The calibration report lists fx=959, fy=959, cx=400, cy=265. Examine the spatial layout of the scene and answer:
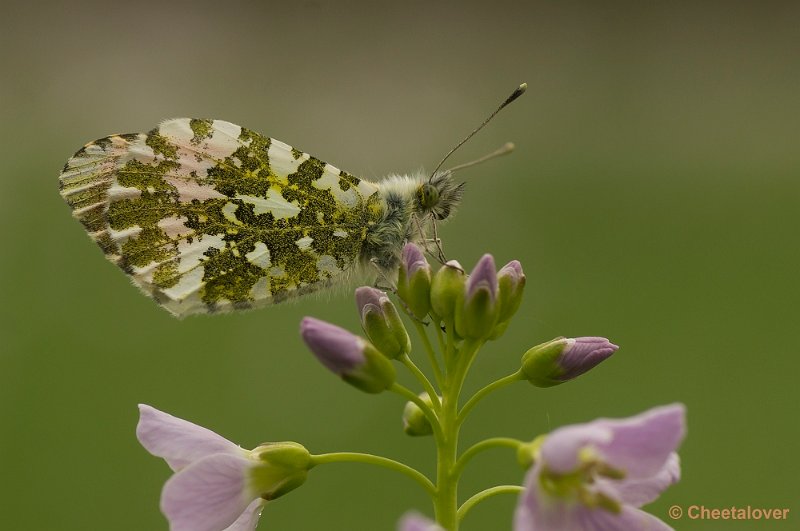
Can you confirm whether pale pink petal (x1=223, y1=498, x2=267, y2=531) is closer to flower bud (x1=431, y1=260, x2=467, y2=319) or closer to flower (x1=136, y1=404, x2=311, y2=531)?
flower (x1=136, y1=404, x2=311, y2=531)

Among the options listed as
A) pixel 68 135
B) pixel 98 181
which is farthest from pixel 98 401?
pixel 68 135

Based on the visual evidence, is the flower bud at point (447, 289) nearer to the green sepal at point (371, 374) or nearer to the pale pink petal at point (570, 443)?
the green sepal at point (371, 374)

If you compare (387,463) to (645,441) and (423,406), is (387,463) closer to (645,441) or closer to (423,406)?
(423,406)

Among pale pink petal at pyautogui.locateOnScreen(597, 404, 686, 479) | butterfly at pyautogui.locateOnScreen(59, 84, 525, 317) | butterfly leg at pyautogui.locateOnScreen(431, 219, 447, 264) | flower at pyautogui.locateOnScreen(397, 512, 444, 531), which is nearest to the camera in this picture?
flower at pyautogui.locateOnScreen(397, 512, 444, 531)

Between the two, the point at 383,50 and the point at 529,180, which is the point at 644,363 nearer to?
the point at 529,180

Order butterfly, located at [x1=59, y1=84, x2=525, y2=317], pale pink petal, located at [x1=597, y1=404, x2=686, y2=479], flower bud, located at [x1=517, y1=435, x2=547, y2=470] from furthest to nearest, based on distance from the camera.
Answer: butterfly, located at [x1=59, y1=84, x2=525, y2=317] → flower bud, located at [x1=517, y1=435, x2=547, y2=470] → pale pink petal, located at [x1=597, y1=404, x2=686, y2=479]

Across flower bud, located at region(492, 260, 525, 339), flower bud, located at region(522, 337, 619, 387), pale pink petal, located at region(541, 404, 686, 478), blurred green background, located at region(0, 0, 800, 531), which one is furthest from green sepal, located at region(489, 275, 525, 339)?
blurred green background, located at region(0, 0, 800, 531)

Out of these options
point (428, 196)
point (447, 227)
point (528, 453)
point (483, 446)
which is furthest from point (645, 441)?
point (447, 227)
